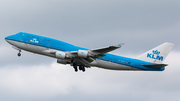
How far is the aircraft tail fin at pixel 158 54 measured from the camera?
192 feet

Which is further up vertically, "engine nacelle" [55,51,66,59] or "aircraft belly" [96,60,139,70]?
"engine nacelle" [55,51,66,59]

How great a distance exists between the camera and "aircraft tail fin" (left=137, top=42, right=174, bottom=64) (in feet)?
192

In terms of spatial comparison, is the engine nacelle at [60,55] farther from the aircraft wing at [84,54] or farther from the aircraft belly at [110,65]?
the aircraft belly at [110,65]

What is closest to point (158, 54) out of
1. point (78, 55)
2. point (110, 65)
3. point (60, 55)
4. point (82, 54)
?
point (110, 65)

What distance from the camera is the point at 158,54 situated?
5922 centimetres

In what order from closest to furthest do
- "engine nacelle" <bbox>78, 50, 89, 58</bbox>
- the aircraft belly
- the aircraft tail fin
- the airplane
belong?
1. "engine nacelle" <bbox>78, 50, 89, 58</bbox>
2. the airplane
3. the aircraft belly
4. the aircraft tail fin

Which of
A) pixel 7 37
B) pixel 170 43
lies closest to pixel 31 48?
pixel 7 37

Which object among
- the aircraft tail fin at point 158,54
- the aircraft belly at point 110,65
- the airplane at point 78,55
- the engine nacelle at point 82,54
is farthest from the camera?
the aircraft tail fin at point 158,54

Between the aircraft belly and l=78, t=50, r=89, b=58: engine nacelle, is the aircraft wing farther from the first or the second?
the aircraft belly

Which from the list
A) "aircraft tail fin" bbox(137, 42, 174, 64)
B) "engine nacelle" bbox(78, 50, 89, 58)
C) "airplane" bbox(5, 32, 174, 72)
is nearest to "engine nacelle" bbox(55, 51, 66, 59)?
"airplane" bbox(5, 32, 174, 72)

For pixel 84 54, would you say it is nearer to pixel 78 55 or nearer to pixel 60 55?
pixel 78 55

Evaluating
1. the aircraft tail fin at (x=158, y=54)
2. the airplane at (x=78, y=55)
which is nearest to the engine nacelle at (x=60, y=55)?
the airplane at (x=78, y=55)

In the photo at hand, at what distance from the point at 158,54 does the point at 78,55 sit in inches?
694

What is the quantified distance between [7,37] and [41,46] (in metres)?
7.42
